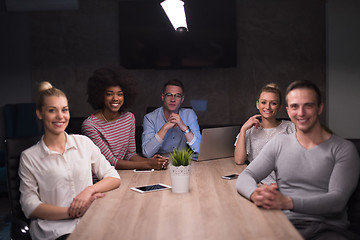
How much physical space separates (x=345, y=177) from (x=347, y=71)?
3.74 m

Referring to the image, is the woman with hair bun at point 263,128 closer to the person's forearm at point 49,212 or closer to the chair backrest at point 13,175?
the person's forearm at point 49,212

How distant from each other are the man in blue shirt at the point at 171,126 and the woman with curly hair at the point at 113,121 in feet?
0.76

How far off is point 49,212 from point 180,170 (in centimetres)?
69

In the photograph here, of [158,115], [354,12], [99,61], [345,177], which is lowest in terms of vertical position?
[345,177]

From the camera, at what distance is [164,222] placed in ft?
4.82

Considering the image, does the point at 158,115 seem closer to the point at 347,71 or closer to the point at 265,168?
the point at 265,168

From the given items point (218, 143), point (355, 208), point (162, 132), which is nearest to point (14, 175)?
point (162, 132)

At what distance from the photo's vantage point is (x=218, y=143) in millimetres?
2723

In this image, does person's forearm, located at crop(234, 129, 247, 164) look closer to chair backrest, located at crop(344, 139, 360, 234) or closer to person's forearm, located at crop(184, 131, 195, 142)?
person's forearm, located at crop(184, 131, 195, 142)

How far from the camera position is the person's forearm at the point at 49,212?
1803mm

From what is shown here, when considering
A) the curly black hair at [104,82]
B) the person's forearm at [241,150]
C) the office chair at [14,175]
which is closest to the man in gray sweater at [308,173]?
the person's forearm at [241,150]

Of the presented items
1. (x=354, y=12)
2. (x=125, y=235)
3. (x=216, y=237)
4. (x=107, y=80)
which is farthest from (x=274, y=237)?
(x=354, y=12)

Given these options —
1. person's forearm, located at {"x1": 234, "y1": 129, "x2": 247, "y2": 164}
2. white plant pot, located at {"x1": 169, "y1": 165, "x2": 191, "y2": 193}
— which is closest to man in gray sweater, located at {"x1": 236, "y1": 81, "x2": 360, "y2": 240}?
white plant pot, located at {"x1": 169, "y1": 165, "x2": 191, "y2": 193}

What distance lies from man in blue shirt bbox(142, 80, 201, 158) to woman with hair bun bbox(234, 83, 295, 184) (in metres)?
0.53
